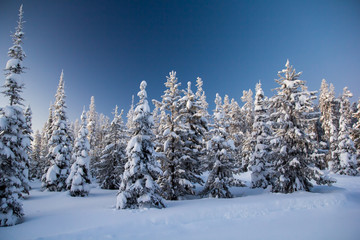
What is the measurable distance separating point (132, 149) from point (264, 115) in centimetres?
1803

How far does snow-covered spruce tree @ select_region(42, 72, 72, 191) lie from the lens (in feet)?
92.7

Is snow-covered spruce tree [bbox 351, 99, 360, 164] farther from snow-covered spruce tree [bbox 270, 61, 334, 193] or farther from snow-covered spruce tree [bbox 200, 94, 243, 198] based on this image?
snow-covered spruce tree [bbox 200, 94, 243, 198]

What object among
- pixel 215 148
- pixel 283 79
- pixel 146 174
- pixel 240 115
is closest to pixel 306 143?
pixel 283 79

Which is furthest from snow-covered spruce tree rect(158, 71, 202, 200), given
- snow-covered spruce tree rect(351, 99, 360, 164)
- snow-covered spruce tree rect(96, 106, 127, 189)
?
snow-covered spruce tree rect(351, 99, 360, 164)

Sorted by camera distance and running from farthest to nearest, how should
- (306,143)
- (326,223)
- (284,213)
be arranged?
(306,143)
(284,213)
(326,223)

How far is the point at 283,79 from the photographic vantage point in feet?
69.6

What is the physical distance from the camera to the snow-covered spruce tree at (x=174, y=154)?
1936cm

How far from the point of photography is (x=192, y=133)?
2122cm

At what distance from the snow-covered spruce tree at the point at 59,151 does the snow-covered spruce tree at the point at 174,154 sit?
1719 centimetres

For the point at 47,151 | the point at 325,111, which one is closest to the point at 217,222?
the point at 325,111

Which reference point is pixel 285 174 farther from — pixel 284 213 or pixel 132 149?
pixel 132 149

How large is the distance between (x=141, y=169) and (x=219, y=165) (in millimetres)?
8296

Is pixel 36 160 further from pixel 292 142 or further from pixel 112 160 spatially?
pixel 292 142

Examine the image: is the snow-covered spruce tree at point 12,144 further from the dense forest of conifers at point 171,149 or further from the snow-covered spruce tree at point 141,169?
the snow-covered spruce tree at point 141,169
